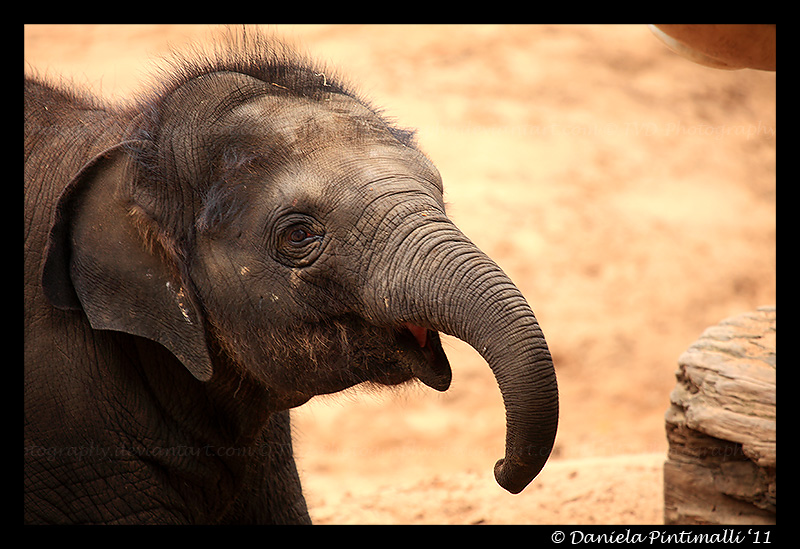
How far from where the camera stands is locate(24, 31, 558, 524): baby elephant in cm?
273

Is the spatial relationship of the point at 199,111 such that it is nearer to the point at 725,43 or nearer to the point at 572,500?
the point at 725,43

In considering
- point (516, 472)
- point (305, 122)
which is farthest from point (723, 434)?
point (305, 122)

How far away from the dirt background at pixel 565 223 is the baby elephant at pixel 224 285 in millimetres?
1974

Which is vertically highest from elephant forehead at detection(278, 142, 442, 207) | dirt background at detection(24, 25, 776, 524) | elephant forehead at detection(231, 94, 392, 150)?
elephant forehead at detection(231, 94, 392, 150)

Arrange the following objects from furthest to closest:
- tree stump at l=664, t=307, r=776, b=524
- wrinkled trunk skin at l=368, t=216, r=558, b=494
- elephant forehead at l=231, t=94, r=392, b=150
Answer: tree stump at l=664, t=307, r=776, b=524, elephant forehead at l=231, t=94, r=392, b=150, wrinkled trunk skin at l=368, t=216, r=558, b=494

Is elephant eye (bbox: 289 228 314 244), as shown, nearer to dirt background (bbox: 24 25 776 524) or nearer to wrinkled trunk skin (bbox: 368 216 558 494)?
wrinkled trunk skin (bbox: 368 216 558 494)

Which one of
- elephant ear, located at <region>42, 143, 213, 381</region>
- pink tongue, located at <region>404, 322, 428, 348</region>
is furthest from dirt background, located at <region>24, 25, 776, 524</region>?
pink tongue, located at <region>404, 322, 428, 348</region>

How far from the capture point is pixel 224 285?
9.73ft

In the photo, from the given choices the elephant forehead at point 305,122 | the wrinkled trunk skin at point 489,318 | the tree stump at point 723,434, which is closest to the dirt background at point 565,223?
the tree stump at point 723,434

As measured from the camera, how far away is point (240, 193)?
294 cm

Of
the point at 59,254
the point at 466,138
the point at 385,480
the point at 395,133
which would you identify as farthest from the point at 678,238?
the point at 59,254

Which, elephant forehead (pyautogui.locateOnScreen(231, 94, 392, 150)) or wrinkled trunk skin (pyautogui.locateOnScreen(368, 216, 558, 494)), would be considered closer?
wrinkled trunk skin (pyautogui.locateOnScreen(368, 216, 558, 494))

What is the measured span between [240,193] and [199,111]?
1.25 ft

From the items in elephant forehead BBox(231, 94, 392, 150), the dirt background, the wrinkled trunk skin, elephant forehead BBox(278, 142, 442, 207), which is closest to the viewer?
the wrinkled trunk skin
